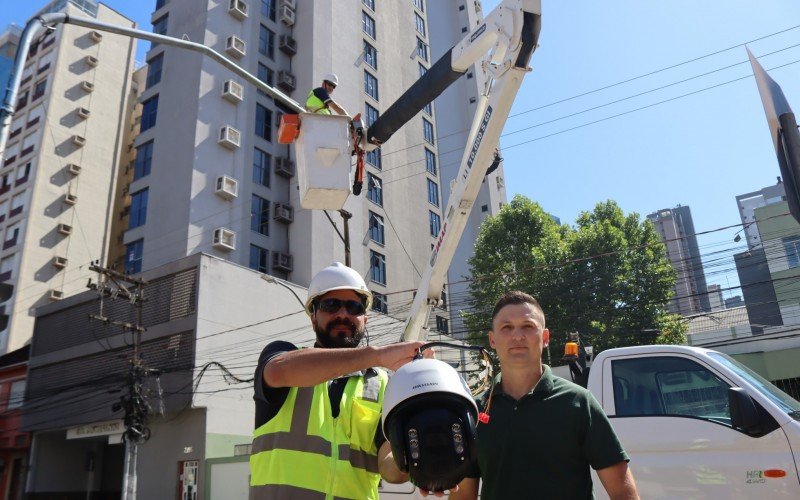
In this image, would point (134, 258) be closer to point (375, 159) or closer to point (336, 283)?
point (375, 159)

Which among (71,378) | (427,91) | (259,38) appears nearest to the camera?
(427,91)

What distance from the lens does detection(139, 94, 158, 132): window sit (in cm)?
3526

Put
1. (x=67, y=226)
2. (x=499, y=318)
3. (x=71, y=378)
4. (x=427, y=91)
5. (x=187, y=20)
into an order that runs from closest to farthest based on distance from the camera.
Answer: (x=499, y=318)
(x=427, y=91)
(x=71, y=378)
(x=187, y=20)
(x=67, y=226)

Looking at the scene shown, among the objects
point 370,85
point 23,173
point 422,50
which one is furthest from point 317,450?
point 422,50

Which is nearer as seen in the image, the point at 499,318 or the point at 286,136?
the point at 499,318

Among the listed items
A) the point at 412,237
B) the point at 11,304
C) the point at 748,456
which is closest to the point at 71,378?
the point at 11,304

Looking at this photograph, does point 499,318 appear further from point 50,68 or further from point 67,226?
point 50,68

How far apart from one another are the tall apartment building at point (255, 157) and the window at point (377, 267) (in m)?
0.12

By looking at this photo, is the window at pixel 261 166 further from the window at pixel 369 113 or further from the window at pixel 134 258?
the window at pixel 369 113

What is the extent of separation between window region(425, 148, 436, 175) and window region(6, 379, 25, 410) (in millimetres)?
28980

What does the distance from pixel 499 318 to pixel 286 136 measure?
373cm

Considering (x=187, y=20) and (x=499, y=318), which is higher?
(x=187, y=20)

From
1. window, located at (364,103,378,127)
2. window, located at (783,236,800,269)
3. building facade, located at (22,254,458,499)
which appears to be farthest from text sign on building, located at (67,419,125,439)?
window, located at (783,236,800,269)

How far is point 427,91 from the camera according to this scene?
24.0 ft
